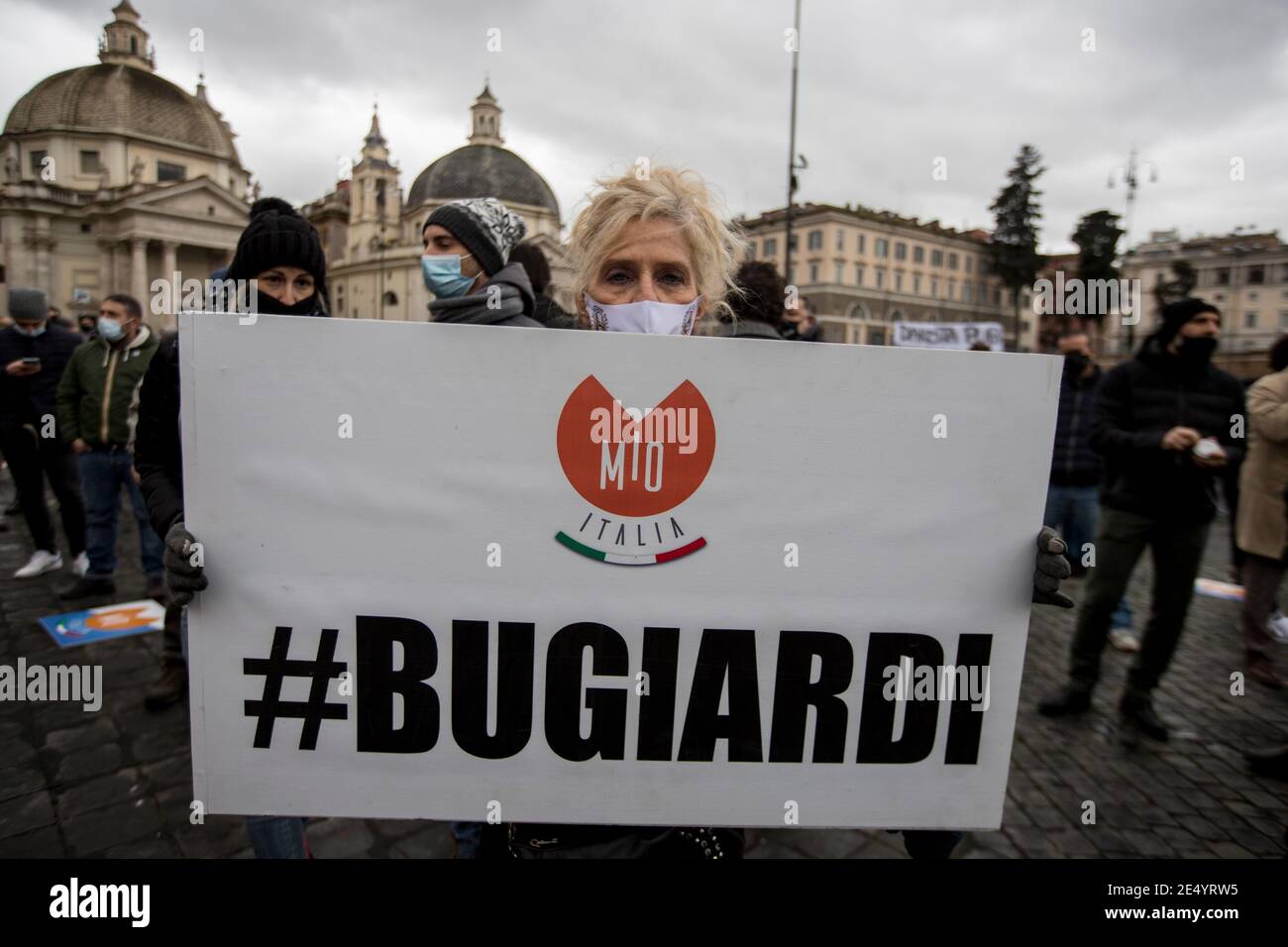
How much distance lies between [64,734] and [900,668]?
383 cm

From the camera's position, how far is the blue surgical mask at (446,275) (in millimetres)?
2352

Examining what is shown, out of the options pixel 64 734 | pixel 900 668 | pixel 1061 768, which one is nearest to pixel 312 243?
pixel 900 668

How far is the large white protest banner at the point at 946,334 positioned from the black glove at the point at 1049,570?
17.9 meters

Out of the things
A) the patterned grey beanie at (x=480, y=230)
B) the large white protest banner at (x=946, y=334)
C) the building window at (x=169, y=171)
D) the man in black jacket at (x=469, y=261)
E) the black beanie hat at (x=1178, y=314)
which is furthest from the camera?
the building window at (x=169, y=171)

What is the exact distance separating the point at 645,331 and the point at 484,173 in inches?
2810

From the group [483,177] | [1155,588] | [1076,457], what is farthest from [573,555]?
[483,177]

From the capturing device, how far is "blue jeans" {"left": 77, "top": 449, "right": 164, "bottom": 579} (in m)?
5.48

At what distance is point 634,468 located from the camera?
1.62 m

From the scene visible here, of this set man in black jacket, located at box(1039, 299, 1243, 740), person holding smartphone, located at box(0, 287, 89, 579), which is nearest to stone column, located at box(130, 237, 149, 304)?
person holding smartphone, located at box(0, 287, 89, 579)

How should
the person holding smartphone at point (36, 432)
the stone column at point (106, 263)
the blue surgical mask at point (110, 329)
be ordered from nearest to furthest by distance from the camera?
the blue surgical mask at point (110, 329) < the person holding smartphone at point (36, 432) < the stone column at point (106, 263)

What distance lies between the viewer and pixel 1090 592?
4.07 m

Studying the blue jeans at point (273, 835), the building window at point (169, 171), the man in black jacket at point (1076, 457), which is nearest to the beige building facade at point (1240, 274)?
the man in black jacket at point (1076, 457)

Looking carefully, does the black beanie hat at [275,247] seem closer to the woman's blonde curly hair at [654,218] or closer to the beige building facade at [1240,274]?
the woman's blonde curly hair at [654,218]
